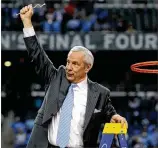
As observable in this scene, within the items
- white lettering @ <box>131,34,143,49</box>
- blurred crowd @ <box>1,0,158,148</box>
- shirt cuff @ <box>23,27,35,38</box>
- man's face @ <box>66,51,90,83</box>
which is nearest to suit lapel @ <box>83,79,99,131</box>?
man's face @ <box>66,51,90,83</box>

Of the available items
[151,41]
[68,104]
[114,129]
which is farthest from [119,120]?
[151,41]

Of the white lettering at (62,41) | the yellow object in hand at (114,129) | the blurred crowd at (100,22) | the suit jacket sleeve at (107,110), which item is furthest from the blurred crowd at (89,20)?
the yellow object in hand at (114,129)

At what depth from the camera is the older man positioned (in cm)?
338

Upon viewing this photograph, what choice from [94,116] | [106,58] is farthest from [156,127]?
[94,116]

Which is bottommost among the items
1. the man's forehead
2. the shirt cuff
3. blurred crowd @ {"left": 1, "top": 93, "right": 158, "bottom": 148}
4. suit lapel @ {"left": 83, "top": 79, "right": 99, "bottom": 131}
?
blurred crowd @ {"left": 1, "top": 93, "right": 158, "bottom": 148}

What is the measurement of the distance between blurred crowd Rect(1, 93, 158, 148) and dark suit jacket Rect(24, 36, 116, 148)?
8.91 metres

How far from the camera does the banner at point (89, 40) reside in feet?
46.0

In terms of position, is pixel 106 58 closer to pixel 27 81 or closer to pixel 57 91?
pixel 27 81

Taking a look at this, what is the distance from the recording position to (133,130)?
13.6 meters

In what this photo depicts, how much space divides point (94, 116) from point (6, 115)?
10425mm

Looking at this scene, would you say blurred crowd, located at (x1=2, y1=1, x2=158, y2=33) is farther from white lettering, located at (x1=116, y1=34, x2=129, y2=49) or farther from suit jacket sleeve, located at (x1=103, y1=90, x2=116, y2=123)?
suit jacket sleeve, located at (x1=103, y1=90, x2=116, y2=123)

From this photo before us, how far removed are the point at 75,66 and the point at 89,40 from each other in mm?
→ 10679

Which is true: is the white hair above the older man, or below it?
above

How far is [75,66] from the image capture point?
3.41m
